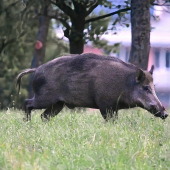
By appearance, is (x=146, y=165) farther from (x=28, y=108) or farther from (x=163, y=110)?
(x=28, y=108)

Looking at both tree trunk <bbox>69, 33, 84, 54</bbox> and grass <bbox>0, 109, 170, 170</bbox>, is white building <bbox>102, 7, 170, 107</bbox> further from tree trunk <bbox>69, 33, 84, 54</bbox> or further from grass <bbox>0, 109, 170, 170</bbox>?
grass <bbox>0, 109, 170, 170</bbox>

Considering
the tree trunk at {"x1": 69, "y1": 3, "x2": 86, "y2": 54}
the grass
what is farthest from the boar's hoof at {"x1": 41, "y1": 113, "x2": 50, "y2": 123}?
the tree trunk at {"x1": 69, "y1": 3, "x2": 86, "y2": 54}

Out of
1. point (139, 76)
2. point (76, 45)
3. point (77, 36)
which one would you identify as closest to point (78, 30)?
point (77, 36)

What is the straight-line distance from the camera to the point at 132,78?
831 cm

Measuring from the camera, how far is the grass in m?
4.54

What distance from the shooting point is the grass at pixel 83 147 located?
4.54 meters

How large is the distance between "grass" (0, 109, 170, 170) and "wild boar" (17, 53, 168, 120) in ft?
3.24

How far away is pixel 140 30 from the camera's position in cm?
1102

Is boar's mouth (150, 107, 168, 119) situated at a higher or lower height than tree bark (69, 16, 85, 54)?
lower

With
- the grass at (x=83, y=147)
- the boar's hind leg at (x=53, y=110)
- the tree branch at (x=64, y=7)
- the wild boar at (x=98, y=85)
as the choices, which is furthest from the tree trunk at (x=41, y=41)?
the grass at (x=83, y=147)

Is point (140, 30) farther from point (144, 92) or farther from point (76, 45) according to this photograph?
point (76, 45)

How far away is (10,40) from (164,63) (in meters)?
12.4

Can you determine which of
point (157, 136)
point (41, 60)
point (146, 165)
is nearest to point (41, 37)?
point (41, 60)

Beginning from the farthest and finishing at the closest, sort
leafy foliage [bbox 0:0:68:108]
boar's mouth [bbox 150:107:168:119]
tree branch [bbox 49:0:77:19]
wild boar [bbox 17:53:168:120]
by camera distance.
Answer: leafy foliage [bbox 0:0:68:108]
tree branch [bbox 49:0:77:19]
wild boar [bbox 17:53:168:120]
boar's mouth [bbox 150:107:168:119]
